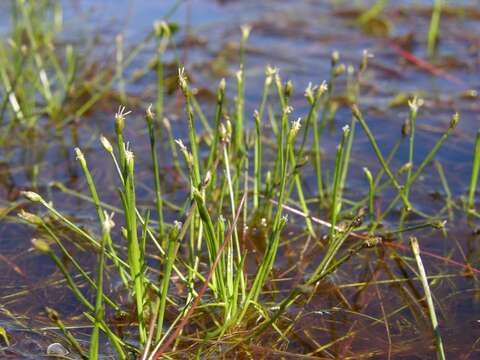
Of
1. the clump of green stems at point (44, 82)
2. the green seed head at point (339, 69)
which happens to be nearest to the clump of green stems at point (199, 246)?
the green seed head at point (339, 69)

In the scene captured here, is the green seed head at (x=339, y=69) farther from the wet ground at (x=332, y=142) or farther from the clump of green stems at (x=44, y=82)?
the clump of green stems at (x=44, y=82)

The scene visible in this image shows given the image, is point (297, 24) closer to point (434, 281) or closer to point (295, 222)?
point (295, 222)

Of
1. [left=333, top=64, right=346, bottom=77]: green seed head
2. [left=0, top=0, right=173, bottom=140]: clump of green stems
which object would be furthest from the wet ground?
[left=333, top=64, right=346, bottom=77]: green seed head

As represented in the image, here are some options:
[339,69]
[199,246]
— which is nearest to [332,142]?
[339,69]

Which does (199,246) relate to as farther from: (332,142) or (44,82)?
(44,82)

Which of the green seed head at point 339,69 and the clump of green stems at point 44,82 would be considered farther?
the clump of green stems at point 44,82

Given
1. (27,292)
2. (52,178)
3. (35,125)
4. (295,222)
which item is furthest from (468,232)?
(35,125)

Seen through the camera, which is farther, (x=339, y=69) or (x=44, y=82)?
(x=44, y=82)

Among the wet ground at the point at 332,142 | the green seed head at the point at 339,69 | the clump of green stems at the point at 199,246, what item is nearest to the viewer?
the clump of green stems at the point at 199,246

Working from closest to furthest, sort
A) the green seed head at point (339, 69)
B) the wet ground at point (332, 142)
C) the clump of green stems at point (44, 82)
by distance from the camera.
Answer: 1. the wet ground at point (332, 142)
2. the green seed head at point (339, 69)
3. the clump of green stems at point (44, 82)

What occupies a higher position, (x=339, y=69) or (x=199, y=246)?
(x=339, y=69)
